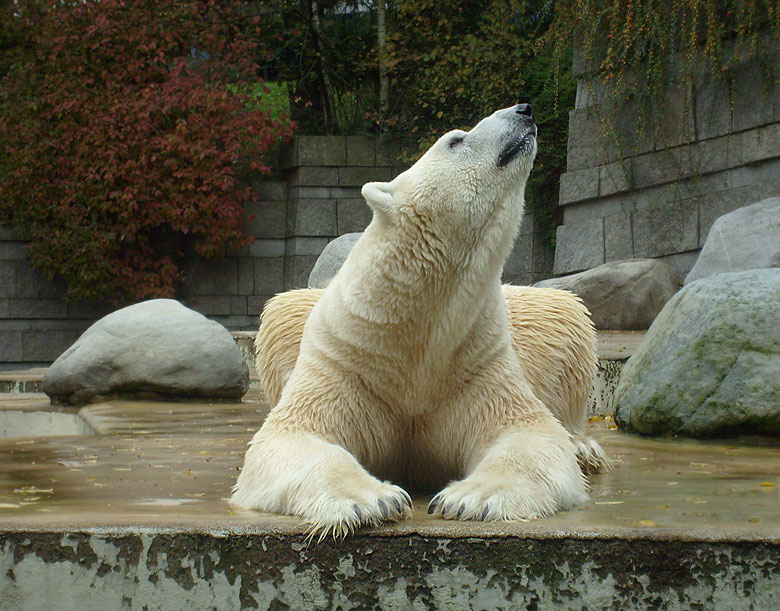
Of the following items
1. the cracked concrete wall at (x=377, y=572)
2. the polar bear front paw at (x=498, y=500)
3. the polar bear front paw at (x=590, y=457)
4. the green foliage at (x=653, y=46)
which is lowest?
the polar bear front paw at (x=590, y=457)

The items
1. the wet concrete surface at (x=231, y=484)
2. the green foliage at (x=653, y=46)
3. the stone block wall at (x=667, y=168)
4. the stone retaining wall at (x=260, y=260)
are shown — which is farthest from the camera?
the stone retaining wall at (x=260, y=260)

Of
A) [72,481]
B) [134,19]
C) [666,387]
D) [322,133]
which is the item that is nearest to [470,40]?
[322,133]

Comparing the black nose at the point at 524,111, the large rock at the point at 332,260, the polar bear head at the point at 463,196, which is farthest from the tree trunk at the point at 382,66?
the polar bear head at the point at 463,196

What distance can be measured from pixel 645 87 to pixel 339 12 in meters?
6.12

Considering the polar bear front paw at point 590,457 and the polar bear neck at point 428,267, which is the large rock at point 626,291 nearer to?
the polar bear front paw at point 590,457

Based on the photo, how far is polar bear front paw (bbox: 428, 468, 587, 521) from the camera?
6.98 feet

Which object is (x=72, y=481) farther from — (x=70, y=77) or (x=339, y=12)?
(x=339, y=12)

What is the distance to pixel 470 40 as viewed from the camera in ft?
36.6

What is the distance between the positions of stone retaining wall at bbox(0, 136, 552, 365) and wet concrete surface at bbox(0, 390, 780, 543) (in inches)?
277

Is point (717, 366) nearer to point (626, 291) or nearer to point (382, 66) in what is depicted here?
point (626, 291)

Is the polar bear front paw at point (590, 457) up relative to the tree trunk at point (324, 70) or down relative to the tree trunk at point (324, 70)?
down

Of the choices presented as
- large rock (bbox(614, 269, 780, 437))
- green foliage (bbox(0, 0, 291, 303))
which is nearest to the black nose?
large rock (bbox(614, 269, 780, 437))

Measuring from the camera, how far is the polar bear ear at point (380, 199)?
2.49 metres

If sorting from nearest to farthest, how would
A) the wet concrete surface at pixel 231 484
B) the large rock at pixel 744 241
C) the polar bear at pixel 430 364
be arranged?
the wet concrete surface at pixel 231 484 → the polar bear at pixel 430 364 → the large rock at pixel 744 241
